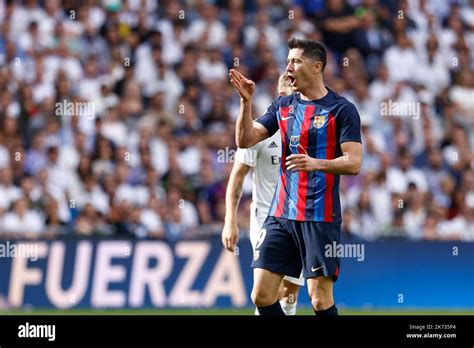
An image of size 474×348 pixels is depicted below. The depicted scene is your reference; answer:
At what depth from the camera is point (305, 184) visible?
8.77 metres

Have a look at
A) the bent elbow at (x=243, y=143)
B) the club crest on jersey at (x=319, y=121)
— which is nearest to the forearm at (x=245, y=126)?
the bent elbow at (x=243, y=143)

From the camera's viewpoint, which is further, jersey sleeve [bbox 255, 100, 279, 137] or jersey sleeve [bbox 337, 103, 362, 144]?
jersey sleeve [bbox 255, 100, 279, 137]

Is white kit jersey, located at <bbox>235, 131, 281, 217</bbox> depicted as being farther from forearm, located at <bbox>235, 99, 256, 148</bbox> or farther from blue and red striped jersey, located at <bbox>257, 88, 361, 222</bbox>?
forearm, located at <bbox>235, 99, 256, 148</bbox>

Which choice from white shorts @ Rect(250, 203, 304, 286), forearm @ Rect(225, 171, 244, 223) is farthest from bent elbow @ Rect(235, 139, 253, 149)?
white shorts @ Rect(250, 203, 304, 286)

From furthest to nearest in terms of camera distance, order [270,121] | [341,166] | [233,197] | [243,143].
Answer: [233,197] → [270,121] → [243,143] → [341,166]

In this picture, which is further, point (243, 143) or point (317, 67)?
point (317, 67)

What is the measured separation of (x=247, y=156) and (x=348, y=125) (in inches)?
49.1

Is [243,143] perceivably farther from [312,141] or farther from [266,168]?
[266,168]

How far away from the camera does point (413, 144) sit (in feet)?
53.1

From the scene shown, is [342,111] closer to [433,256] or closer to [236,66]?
[433,256]

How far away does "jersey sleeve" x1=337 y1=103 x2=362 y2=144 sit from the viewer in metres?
8.53
